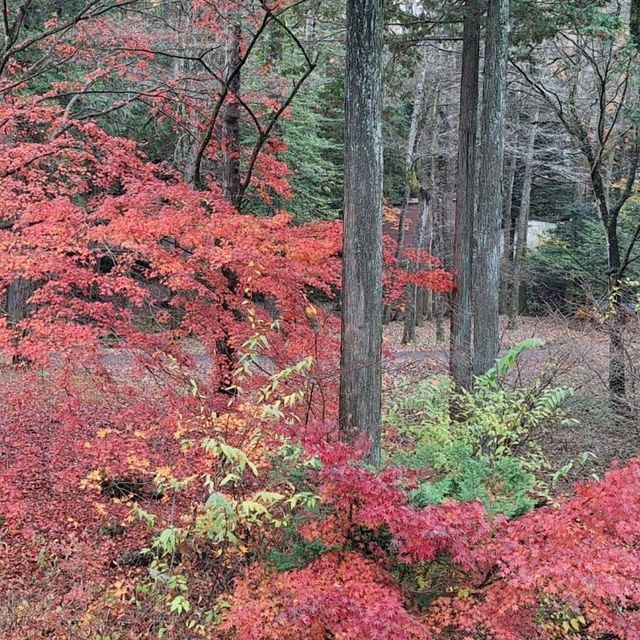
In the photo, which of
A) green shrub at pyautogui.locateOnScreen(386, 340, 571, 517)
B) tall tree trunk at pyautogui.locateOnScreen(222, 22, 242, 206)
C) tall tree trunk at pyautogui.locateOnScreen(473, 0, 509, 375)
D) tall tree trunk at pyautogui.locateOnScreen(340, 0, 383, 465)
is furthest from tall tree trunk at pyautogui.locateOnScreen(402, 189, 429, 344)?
tall tree trunk at pyautogui.locateOnScreen(340, 0, 383, 465)

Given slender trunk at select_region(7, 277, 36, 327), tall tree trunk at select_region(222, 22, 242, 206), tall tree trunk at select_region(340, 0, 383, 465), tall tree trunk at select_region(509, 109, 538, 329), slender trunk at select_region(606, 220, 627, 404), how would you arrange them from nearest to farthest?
tall tree trunk at select_region(340, 0, 383, 465) → slender trunk at select_region(606, 220, 627, 404) → tall tree trunk at select_region(222, 22, 242, 206) → slender trunk at select_region(7, 277, 36, 327) → tall tree trunk at select_region(509, 109, 538, 329)

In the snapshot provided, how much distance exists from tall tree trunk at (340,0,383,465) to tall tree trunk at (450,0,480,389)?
14.6 ft

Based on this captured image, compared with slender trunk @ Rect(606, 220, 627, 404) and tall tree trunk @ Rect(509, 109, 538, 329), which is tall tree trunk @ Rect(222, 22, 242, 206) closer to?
slender trunk @ Rect(606, 220, 627, 404)

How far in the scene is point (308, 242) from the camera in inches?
287

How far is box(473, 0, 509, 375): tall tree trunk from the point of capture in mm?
8688

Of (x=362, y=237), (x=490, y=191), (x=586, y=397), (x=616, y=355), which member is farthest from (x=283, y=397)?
(x=586, y=397)

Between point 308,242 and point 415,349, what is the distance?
11.5m

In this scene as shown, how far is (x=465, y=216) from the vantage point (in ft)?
34.3

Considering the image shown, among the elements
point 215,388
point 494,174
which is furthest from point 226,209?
point 494,174

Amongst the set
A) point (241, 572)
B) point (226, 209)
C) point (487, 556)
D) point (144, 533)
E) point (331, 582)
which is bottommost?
point (144, 533)

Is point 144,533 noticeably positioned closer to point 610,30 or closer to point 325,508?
point 325,508

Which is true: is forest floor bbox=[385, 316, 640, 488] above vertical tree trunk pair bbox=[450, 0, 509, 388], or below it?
below

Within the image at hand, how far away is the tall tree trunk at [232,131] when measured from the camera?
918cm

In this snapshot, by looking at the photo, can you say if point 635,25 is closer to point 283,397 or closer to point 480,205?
point 480,205
